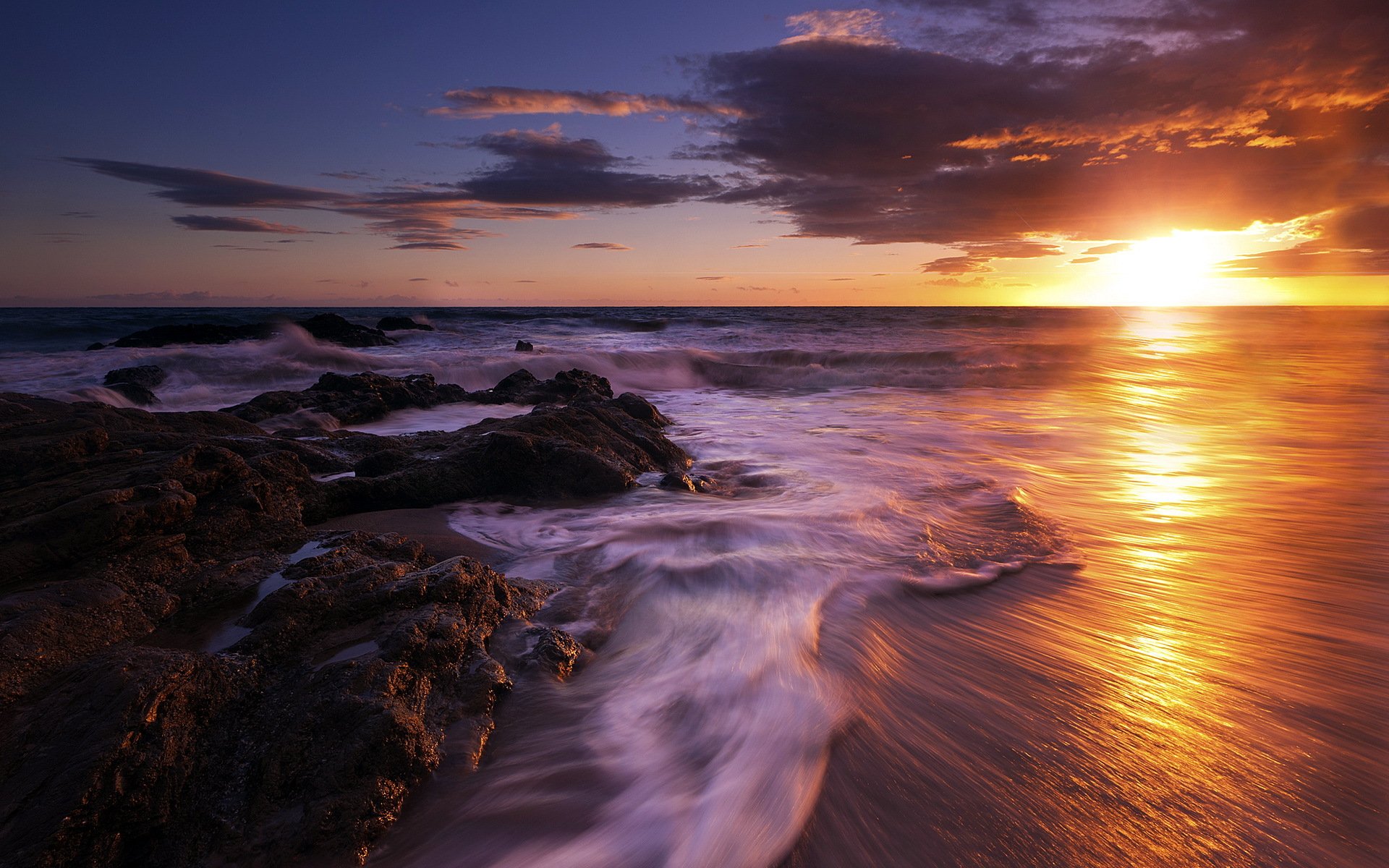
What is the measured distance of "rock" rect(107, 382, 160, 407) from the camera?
1080cm

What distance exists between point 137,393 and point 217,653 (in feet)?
39.2

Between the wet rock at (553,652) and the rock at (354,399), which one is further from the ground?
the rock at (354,399)

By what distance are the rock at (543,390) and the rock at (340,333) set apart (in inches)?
599

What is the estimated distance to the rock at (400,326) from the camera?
31.4 m

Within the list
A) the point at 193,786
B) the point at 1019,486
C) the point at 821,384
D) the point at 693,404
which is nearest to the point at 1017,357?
the point at 821,384

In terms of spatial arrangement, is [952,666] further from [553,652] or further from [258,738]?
[258,738]

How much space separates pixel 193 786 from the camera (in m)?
1.69

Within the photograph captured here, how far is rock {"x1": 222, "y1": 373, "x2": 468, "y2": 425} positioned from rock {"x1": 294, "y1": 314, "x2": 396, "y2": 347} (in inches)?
590

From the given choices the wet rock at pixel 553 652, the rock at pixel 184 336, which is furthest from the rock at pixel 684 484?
the rock at pixel 184 336

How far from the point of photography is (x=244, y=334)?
22766 millimetres

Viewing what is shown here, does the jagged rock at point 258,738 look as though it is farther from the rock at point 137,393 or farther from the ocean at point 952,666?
the rock at point 137,393

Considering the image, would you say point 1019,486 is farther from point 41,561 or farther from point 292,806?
point 41,561

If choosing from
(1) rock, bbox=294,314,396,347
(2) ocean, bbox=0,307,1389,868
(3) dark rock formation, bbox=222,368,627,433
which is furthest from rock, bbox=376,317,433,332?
(2) ocean, bbox=0,307,1389,868

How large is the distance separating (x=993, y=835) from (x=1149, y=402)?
12.2 meters
